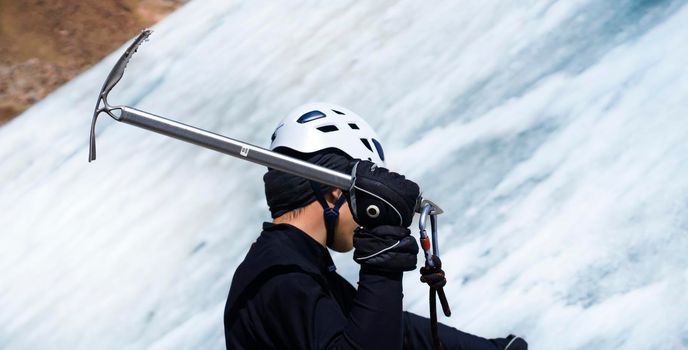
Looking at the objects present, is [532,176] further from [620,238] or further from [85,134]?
[85,134]

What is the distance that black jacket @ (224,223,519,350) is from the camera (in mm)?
1996

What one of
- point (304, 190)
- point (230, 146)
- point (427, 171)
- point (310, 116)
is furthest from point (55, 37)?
point (230, 146)

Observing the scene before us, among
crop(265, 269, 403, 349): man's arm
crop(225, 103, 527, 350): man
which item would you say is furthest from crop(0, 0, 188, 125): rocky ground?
crop(265, 269, 403, 349): man's arm

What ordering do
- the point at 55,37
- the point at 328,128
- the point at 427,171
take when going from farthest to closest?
the point at 55,37 < the point at 427,171 < the point at 328,128

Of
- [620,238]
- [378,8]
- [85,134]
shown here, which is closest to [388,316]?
[620,238]

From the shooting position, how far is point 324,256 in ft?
7.53

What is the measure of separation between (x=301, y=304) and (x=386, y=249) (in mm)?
203

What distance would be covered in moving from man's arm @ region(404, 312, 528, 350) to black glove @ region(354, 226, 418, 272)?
1.57ft

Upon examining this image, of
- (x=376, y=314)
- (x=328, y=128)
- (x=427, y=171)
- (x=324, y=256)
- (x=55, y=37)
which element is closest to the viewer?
(x=376, y=314)

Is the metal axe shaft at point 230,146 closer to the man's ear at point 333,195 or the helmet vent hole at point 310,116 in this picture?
the man's ear at point 333,195

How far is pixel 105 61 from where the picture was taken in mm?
7520

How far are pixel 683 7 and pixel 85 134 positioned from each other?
3.67 meters

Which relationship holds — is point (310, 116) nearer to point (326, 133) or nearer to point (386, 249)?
point (326, 133)

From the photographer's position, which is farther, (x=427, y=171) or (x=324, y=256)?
(x=427, y=171)
